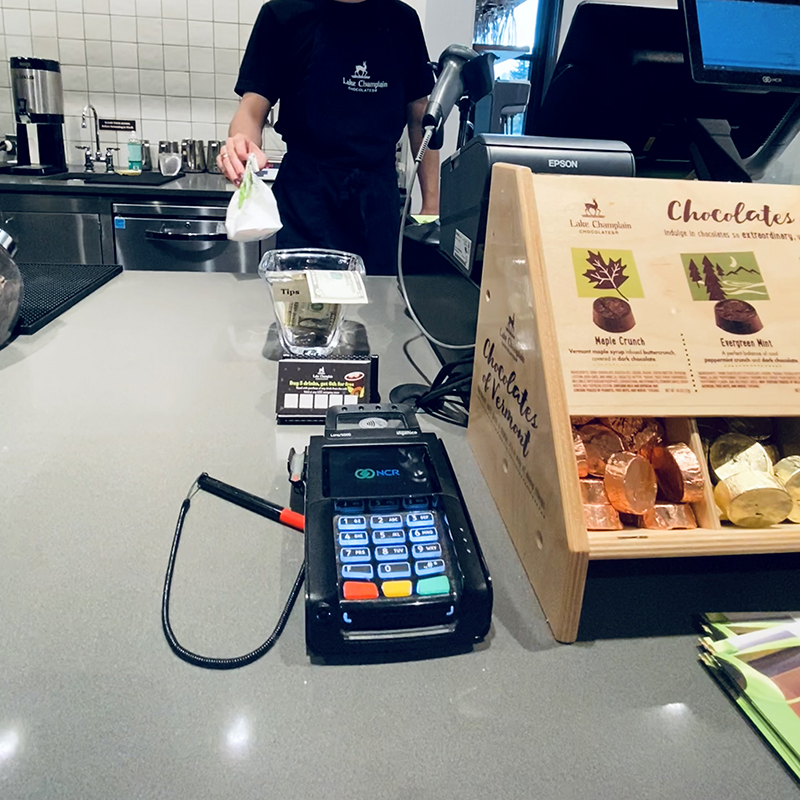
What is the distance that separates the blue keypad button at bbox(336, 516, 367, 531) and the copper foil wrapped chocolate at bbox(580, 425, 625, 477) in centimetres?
18

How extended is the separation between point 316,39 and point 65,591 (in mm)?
1852

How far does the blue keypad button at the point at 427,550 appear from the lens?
467 millimetres

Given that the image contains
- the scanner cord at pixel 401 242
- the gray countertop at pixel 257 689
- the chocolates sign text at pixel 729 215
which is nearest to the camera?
the gray countertop at pixel 257 689

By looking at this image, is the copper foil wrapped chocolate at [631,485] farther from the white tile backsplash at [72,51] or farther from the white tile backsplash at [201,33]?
the white tile backsplash at [72,51]

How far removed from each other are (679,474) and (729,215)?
0.78ft

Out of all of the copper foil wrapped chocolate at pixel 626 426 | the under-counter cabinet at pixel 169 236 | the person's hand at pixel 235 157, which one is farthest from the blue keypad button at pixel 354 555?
the under-counter cabinet at pixel 169 236

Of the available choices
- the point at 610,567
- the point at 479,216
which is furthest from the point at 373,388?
the point at 610,567

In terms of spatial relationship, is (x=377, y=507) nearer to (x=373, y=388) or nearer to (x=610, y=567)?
(x=610, y=567)

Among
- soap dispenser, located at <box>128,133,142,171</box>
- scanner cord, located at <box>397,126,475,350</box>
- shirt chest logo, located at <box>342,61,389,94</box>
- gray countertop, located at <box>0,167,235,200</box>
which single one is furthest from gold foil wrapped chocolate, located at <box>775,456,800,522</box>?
soap dispenser, located at <box>128,133,142,171</box>

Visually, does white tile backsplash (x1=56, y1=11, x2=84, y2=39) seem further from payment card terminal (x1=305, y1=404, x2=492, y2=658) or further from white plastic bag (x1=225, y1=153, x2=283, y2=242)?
payment card terminal (x1=305, y1=404, x2=492, y2=658)

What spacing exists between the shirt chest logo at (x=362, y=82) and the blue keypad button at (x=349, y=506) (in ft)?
5.91

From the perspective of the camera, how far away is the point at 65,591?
496mm

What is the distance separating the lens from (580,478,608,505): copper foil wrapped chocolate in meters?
0.50

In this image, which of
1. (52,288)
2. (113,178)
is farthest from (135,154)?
(52,288)
